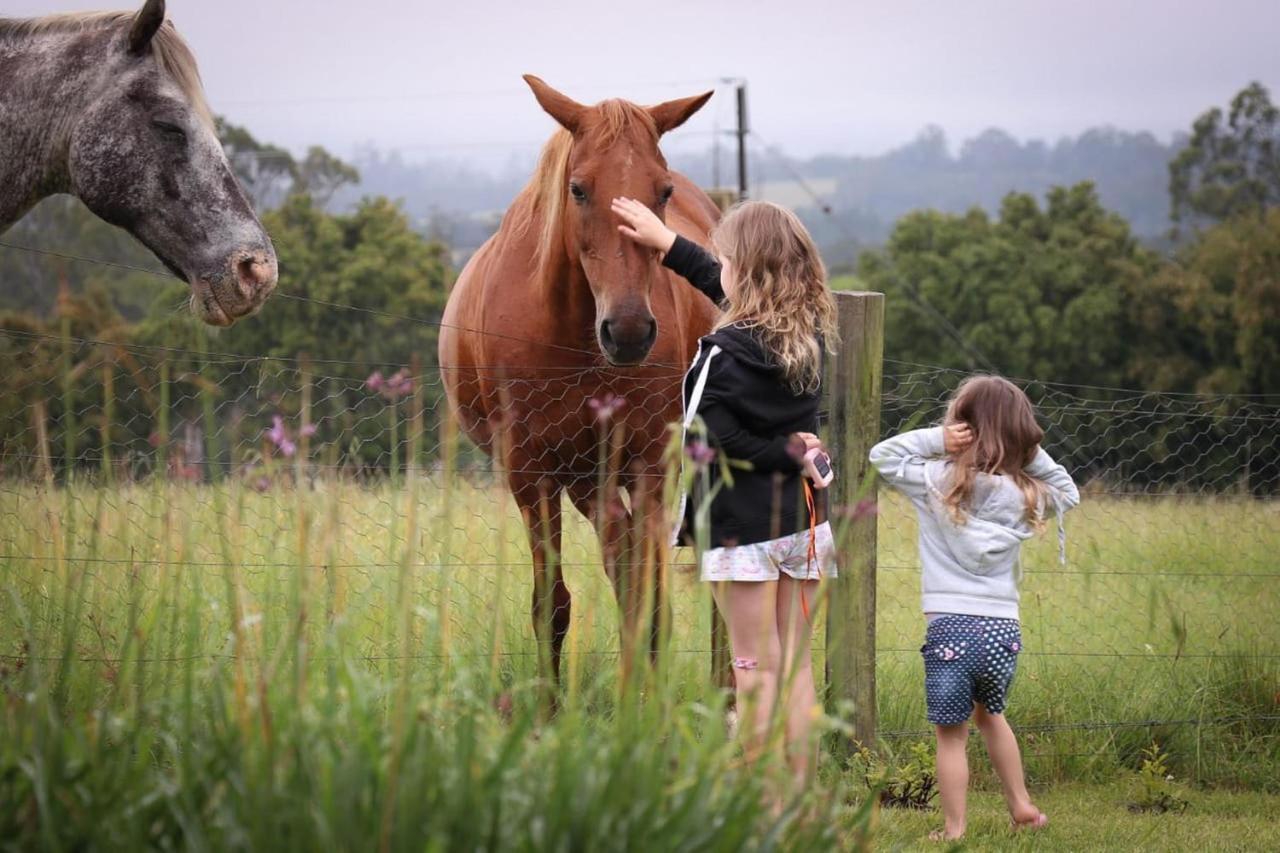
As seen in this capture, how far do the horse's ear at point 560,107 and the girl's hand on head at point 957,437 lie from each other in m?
1.82

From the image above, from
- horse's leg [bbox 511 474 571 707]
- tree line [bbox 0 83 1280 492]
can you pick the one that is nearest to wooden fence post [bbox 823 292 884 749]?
horse's leg [bbox 511 474 571 707]

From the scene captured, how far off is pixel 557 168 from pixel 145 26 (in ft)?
5.43

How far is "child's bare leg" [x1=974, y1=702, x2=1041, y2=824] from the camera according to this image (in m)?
4.46

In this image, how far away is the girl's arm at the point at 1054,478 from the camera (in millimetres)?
4470

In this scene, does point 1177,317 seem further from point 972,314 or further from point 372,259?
point 372,259

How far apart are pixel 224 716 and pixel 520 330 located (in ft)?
10.1

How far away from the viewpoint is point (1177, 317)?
1693 inches

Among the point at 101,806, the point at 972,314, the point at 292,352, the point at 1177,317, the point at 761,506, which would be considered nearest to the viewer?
the point at 101,806

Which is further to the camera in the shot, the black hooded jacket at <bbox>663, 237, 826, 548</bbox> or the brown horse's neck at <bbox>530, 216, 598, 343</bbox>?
the brown horse's neck at <bbox>530, 216, 598, 343</bbox>

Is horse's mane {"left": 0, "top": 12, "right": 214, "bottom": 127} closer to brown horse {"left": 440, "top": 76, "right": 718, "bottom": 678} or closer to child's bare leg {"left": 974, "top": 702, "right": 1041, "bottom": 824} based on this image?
brown horse {"left": 440, "top": 76, "right": 718, "bottom": 678}

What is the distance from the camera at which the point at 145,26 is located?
3.99 metres

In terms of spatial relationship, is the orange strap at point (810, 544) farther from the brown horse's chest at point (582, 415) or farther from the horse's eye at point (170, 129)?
the horse's eye at point (170, 129)

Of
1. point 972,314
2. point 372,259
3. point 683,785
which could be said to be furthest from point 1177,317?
point 683,785

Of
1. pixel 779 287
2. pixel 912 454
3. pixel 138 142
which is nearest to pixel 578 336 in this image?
pixel 779 287
